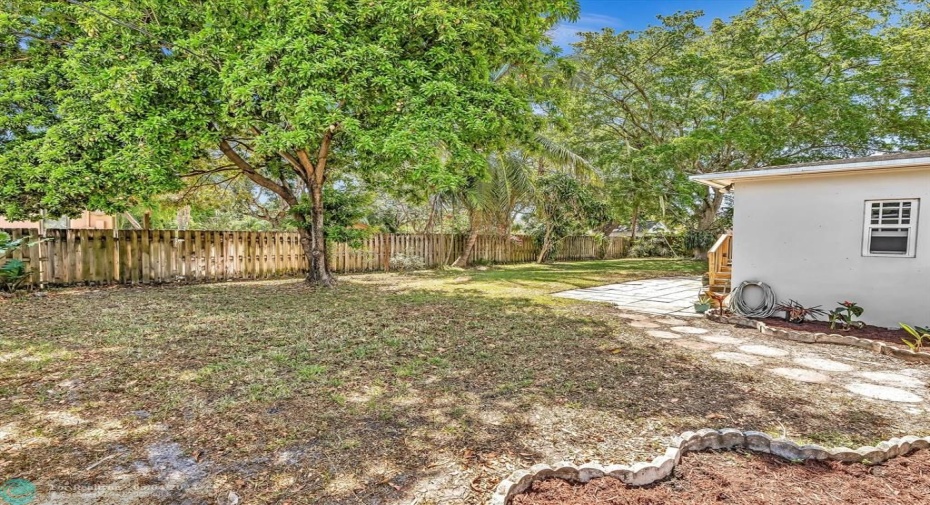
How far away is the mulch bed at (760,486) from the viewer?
6.23 ft

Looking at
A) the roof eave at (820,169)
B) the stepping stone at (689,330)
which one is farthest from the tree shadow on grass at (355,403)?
the roof eave at (820,169)

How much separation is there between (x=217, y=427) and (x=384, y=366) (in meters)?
1.46

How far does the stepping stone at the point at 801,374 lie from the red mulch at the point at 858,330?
1.85m

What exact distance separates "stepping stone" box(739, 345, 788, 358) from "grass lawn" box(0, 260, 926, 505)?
68 centimetres

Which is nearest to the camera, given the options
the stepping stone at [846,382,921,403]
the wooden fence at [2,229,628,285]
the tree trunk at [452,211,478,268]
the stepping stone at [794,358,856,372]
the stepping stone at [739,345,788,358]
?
the stepping stone at [846,382,921,403]

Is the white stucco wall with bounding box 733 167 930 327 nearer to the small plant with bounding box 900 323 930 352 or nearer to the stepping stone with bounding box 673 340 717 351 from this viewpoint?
the small plant with bounding box 900 323 930 352

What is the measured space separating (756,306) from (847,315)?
1.10 metres

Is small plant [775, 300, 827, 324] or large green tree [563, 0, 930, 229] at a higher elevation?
large green tree [563, 0, 930, 229]

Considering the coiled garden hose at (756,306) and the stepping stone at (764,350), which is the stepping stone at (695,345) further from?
the coiled garden hose at (756,306)

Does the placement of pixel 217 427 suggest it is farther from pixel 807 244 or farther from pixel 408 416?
pixel 807 244

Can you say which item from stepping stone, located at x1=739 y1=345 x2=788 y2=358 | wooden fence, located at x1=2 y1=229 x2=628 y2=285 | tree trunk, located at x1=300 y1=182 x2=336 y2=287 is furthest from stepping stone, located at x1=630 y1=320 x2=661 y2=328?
wooden fence, located at x1=2 y1=229 x2=628 y2=285

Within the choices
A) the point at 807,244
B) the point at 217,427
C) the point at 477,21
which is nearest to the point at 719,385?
the point at 217,427

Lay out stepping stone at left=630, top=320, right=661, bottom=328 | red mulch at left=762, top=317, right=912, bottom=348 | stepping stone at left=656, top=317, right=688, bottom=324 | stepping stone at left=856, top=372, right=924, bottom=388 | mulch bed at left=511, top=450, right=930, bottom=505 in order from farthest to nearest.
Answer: stepping stone at left=656, top=317, right=688, bottom=324 → stepping stone at left=630, top=320, right=661, bottom=328 → red mulch at left=762, top=317, right=912, bottom=348 → stepping stone at left=856, top=372, right=924, bottom=388 → mulch bed at left=511, top=450, right=930, bottom=505

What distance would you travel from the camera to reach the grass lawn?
84.7 inches
